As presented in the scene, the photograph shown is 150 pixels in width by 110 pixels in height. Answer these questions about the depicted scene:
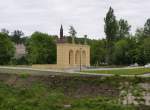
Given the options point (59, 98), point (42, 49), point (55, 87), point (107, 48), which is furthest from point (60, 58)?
point (59, 98)

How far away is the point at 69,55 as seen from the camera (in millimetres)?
56875

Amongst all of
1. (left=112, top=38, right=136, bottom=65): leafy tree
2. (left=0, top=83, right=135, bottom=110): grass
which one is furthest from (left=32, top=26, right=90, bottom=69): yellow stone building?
(left=0, top=83, right=135, bottom=110): grass

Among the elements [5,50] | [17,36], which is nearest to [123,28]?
[5,50]

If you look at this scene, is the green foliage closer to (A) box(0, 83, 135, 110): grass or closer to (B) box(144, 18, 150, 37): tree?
(B) box(144, 18, 150, 37): tree

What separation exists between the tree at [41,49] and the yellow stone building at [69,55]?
10.7m

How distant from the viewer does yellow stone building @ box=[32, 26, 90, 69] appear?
55.2m

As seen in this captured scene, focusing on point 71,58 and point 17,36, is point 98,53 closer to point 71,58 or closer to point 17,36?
point 71,58

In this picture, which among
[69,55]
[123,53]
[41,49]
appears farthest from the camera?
[41,49]

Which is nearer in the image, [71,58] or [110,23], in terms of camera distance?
[71,58]

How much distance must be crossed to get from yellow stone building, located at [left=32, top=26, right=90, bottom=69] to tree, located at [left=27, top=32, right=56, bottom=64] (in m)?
10.7

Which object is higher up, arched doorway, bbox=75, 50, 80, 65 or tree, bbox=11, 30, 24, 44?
tree, bbox=11, 30, 24, 44

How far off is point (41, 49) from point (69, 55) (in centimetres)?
1476

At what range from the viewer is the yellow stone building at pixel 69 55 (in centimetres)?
5525

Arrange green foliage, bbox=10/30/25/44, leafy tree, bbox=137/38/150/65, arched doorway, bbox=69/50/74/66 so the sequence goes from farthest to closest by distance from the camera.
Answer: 1. green foliage, bbox=10/30/25/44
2. leafy tree, bbox=137/38/150/65
3. arched doorway, bbox=69/50/74/66
